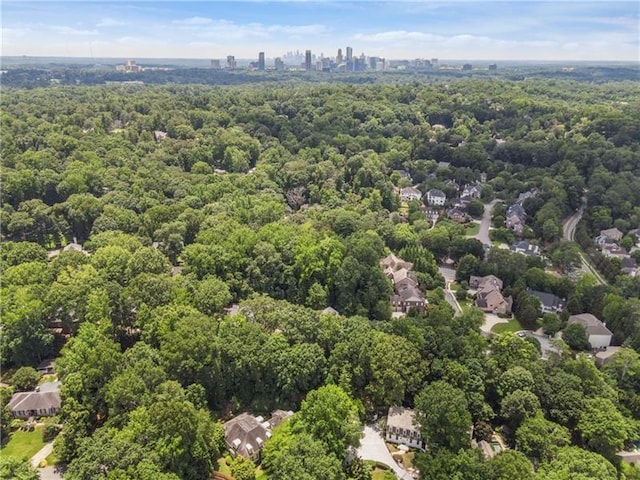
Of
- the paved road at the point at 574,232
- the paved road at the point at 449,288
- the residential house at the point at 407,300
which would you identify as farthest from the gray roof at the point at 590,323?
the residential house at the point at 407,300

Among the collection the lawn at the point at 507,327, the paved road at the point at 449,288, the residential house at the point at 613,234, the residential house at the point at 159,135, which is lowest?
the lawn at the point at 507,327

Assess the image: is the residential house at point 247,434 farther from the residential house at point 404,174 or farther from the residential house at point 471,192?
the residential house at point 404,174

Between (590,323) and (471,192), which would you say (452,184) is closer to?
(471,192)

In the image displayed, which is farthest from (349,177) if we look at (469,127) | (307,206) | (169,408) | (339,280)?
(169,408)

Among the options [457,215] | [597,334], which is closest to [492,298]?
[597,334]

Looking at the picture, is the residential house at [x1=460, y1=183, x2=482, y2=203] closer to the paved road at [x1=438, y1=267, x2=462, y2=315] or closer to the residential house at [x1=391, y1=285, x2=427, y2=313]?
the paved road at [x1=438, y1=267, x2=462, y2=315]

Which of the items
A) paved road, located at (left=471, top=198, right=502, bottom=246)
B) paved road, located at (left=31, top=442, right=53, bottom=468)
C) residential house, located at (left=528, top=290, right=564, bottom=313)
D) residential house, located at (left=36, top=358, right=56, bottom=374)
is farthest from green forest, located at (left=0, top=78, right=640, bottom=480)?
paved road, located at (left=471, top=198, right=502, bottom=246)
